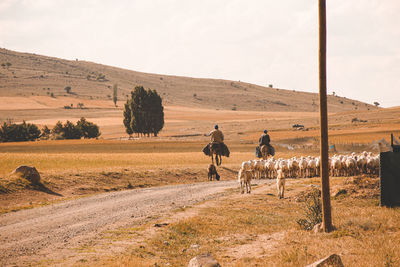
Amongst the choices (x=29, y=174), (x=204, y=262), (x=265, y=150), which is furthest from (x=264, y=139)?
(x=204, y=262)

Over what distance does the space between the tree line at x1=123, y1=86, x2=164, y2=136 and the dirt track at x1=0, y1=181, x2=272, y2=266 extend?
76.9 meters

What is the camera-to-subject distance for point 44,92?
188m

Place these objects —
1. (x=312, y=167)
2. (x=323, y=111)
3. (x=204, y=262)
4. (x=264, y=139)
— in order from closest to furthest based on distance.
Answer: (x=204, y=262) < (x=323, y=111) < (x=312, y=167) < (x=264, y=139)

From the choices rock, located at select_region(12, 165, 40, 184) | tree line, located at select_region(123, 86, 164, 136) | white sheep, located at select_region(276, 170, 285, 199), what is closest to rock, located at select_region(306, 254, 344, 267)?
white sheep, located at select_region(276, 170, 285, 199)

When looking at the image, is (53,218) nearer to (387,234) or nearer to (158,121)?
(387,234)

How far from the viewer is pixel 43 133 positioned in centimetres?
9450

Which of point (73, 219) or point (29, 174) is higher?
point (29, 174)

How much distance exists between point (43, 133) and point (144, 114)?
21993mm

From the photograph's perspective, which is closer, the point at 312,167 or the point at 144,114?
the point at 312,167

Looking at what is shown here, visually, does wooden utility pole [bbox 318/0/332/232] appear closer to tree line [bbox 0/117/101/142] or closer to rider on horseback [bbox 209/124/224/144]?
rider on horseback [bbox 209/124/224/144]

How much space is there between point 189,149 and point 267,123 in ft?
219

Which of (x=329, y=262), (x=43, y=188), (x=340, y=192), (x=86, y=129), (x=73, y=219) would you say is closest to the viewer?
(x=329, y=262)

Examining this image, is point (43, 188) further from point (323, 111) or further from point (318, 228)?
point (323, 111)

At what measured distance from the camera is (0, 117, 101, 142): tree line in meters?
85.8
